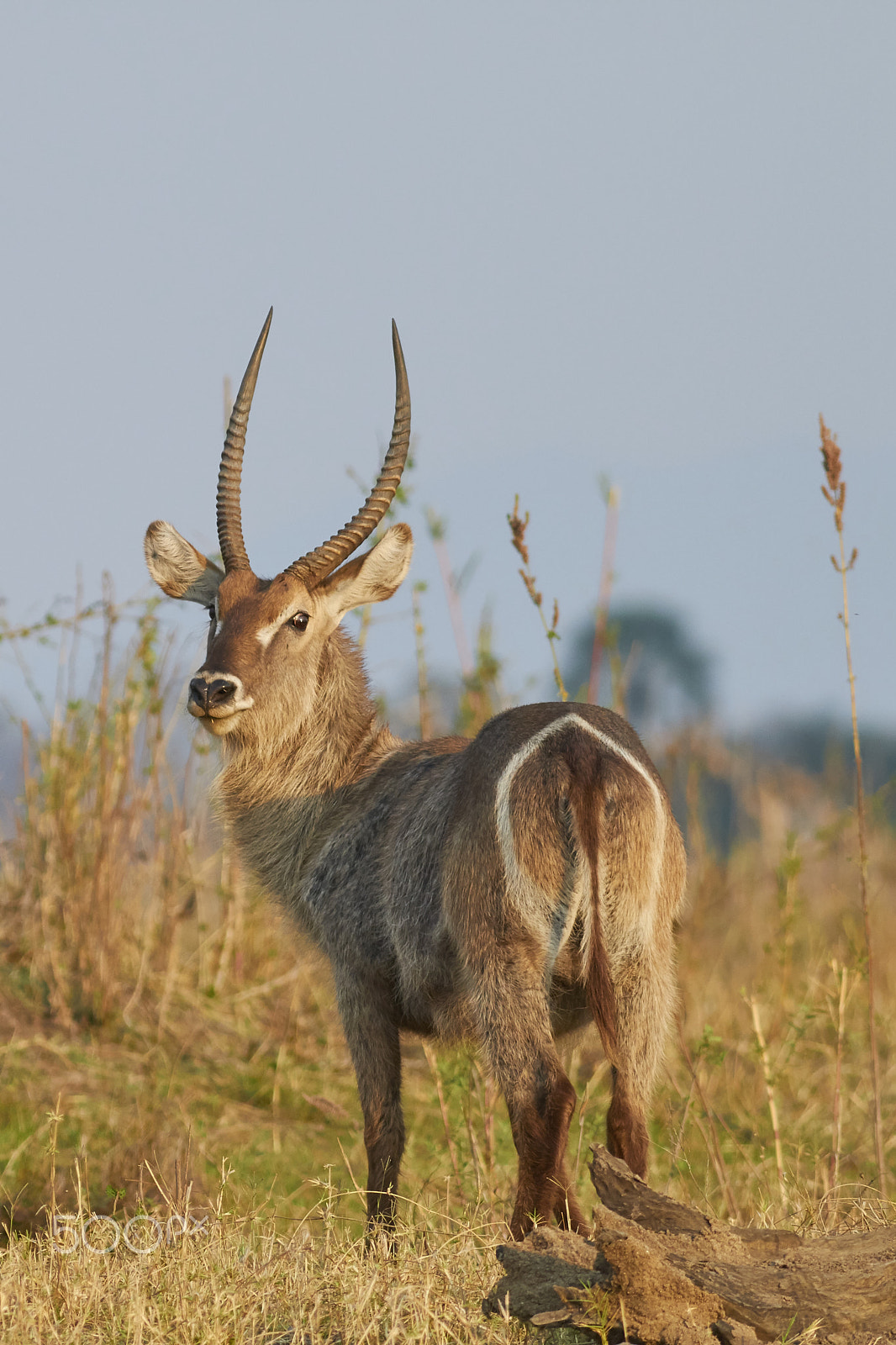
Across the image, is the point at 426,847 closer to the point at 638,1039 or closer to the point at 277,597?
the point at 638,1039

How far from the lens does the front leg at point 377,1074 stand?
4219 millimetres

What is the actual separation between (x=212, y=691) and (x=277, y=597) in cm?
48

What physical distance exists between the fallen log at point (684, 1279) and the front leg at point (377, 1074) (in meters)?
1.39

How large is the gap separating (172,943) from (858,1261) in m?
4.65

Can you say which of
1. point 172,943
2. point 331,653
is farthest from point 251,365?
point 172,943

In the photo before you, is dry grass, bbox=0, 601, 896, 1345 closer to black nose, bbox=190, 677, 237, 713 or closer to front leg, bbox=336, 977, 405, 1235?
front leg, bbox=336, 977, 405, 1235

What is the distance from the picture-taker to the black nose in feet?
14.5

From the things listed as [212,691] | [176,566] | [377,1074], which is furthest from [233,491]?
[377,1074]

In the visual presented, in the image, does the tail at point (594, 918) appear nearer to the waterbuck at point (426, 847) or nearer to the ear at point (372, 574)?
the waterbuck at point (426, 847)

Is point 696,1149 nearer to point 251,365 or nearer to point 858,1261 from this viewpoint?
point 858,1261

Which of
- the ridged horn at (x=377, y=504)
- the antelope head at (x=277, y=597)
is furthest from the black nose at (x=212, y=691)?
the ridged horn at (x=377, y=504)
